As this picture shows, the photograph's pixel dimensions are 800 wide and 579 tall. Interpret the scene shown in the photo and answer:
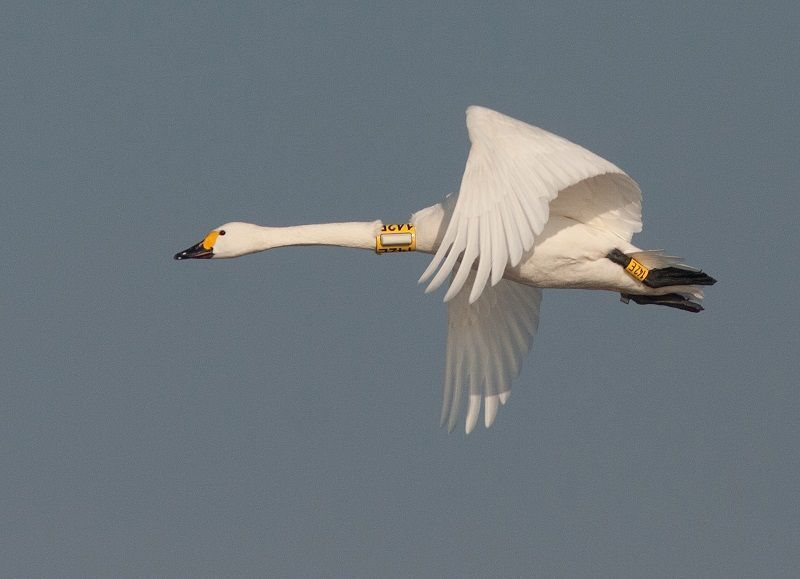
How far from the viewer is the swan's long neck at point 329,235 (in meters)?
27.8

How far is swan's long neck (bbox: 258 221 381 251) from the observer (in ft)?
91.1

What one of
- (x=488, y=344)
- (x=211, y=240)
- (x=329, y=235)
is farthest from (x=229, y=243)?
(x=488, y=344)

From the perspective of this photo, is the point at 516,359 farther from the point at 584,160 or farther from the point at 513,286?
the point at 584,160

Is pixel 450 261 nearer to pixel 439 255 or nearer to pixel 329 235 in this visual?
pixel 439 255

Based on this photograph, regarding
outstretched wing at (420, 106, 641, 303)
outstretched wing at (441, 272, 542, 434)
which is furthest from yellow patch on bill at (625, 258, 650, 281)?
outstretched wing at (441, 272, 542, 434)

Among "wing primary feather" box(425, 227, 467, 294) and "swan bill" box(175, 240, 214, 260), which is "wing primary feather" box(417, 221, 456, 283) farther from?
"swan bill" box(175, 240, 214, 260)

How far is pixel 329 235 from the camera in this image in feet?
91.6

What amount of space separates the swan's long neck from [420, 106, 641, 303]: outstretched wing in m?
2.08

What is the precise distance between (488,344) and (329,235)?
3315 millimetres

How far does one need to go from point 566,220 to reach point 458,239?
3181 mm

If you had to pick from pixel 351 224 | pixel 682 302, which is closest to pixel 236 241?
pixel 351 224

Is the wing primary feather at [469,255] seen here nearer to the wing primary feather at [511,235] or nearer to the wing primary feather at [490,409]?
the wing primary feather at [511,235]

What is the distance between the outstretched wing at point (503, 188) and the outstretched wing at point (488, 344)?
424 centimetres

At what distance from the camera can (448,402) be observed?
30000mm
